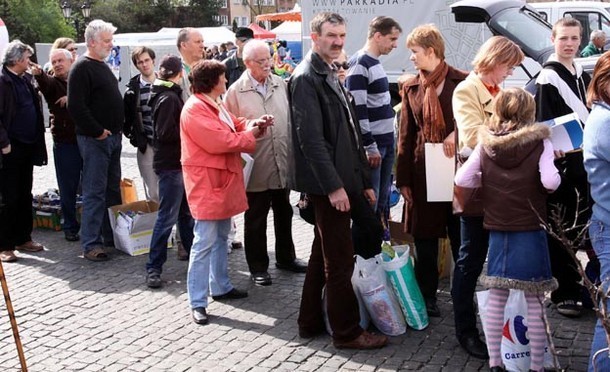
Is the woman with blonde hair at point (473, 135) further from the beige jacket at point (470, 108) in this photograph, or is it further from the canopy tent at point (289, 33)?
the canopy tent at point (289, 33)

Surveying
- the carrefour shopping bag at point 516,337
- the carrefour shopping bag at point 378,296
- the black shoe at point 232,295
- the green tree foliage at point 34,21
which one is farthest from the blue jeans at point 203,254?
the green tree foliage at point 34,21

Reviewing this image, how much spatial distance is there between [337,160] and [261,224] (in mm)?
1828

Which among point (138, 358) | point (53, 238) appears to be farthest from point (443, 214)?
point (53, 238)

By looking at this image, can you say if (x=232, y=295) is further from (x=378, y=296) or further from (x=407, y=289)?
(x=407, y=289)

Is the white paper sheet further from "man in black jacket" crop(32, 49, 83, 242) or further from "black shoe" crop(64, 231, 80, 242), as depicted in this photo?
"black shoe" crop(64, 231, 80, 242)

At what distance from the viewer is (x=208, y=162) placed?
533cm

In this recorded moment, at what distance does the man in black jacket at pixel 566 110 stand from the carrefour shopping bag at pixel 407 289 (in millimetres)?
934

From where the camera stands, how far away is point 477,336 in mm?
4602

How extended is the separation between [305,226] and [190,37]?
7.77 ft

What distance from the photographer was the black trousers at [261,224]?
6.14 meters

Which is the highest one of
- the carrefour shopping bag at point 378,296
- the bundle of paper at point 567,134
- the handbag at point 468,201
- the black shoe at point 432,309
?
the bundle of paper at point 567,134

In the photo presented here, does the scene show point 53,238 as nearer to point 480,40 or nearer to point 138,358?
point 138,358

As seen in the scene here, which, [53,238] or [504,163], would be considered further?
[53,238]

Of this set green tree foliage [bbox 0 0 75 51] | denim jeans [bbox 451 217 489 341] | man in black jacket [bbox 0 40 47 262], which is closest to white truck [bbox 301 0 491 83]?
man in black jacket [bbox 0 40 47 262]
